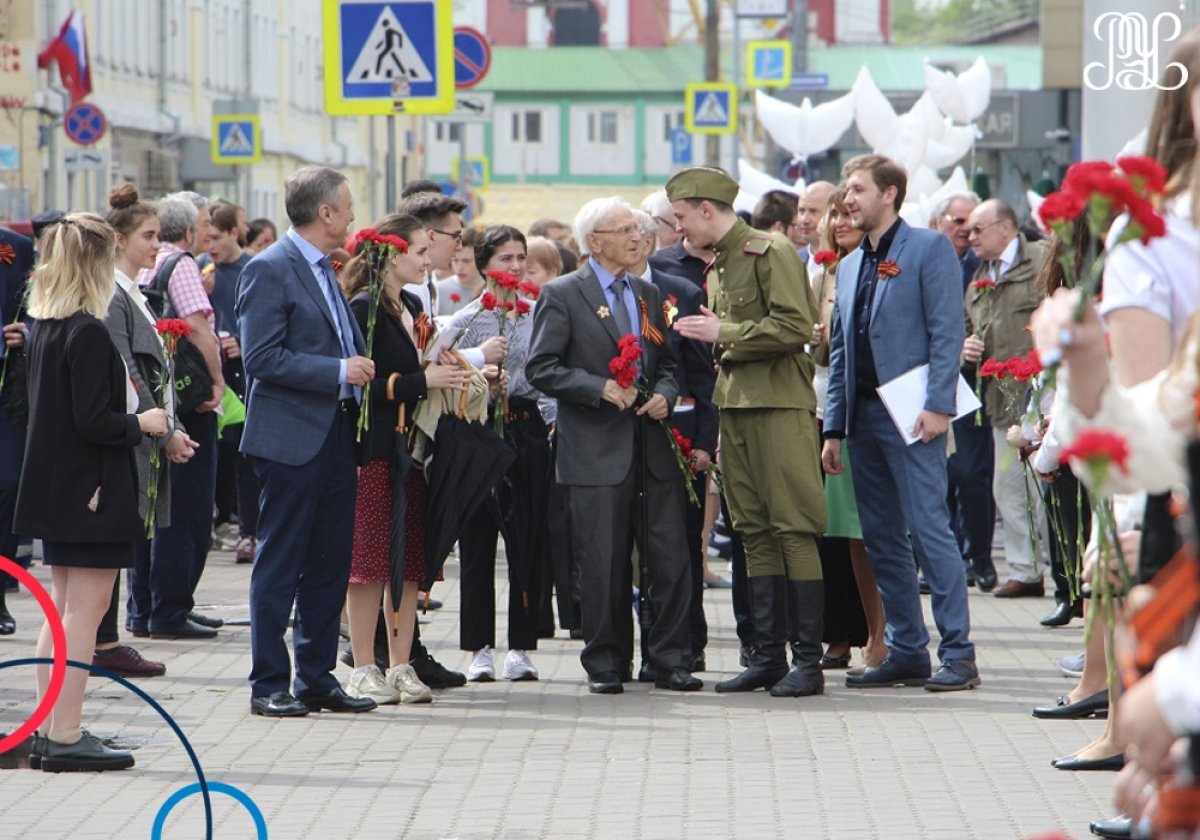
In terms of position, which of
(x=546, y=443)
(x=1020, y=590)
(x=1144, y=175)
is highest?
(x=1144, y=175)

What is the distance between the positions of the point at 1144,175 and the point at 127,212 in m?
7.11

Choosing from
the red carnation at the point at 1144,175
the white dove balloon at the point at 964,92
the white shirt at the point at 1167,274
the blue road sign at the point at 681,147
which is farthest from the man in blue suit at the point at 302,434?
the blue road sign at the point at 681,147

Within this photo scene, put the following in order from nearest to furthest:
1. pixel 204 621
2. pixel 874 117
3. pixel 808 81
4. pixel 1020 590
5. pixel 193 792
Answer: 1. pixel 193 792
2. pixel 204 621
3. pixel 1020 590
4. pixel 874 117
5. pixel 808 81

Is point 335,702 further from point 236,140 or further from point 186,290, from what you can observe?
point 236,140

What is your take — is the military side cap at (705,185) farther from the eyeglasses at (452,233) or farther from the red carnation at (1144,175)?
the red carnation at (1144,175)

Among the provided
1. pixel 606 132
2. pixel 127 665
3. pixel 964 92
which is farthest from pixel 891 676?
pixel 606 132

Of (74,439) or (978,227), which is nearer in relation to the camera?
(74,439)

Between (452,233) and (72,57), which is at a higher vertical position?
(72,57)

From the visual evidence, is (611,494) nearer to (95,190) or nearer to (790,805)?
(790,805)

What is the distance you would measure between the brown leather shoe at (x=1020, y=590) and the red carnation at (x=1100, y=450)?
1016cm

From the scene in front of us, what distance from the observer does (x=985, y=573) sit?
44.8 feet

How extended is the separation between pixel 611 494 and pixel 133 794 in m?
2.82

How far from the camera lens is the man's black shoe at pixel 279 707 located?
8.84 metres

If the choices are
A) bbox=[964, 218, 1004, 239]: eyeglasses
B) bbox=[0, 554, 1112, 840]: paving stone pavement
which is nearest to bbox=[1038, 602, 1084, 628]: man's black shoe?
bbox=[0, 554, 1112, 840]: paving stone pavement
